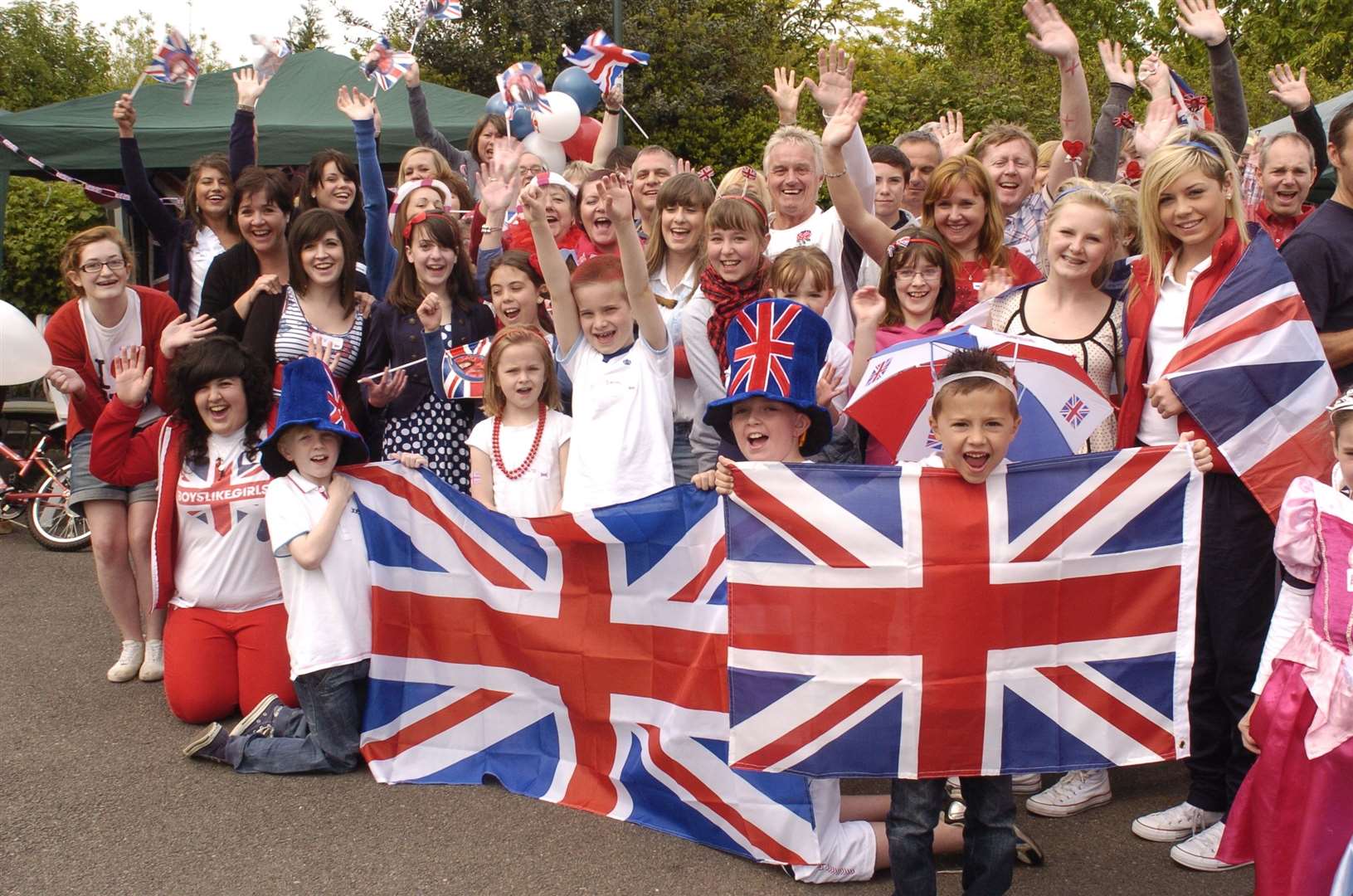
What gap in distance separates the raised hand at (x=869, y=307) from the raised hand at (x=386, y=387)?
6.31 feet

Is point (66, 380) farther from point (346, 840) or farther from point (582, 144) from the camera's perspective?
point (582, 144)

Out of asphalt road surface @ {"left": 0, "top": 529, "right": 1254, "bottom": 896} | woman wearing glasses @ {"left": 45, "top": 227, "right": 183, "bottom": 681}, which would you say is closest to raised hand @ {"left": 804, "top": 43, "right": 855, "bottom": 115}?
asphalt road surface @ {"left": 0, "top": 529, "right": 1254, "bottom": 896}

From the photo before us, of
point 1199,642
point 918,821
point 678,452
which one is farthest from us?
point 678,452

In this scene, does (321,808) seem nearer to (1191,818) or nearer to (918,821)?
(918,821)

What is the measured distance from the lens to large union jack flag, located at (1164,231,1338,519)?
3.63 metres

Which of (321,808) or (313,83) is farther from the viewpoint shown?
(313,83)

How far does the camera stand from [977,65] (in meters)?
23.7

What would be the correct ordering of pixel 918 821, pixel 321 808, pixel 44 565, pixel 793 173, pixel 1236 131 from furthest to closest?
1. pixel 44 565
2. pixel 1236 131
3. pixel 793 173
4. pixel 321 808
5. pixel 918 821

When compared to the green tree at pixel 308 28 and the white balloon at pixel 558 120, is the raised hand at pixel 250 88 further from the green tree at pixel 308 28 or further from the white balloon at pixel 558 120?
the green tree at pixel 308 28

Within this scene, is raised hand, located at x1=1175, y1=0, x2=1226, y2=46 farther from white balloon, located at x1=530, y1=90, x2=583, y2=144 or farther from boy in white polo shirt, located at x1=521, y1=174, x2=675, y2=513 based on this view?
white balloon, located at x1=530, y1=90, x2=583, y2=144

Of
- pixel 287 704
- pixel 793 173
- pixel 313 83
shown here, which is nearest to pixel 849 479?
pixel 793 173

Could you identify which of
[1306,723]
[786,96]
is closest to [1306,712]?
[1306,723]

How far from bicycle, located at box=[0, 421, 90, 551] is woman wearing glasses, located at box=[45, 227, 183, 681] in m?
2.68

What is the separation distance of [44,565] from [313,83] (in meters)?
7.15
